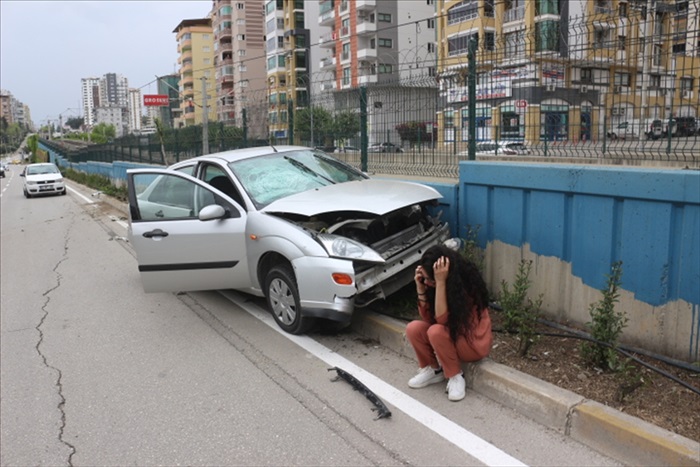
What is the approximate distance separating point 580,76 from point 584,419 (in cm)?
431

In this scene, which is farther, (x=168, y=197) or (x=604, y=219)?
(x=168, y=197)

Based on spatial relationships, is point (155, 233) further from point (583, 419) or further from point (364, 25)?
point (364, 25)

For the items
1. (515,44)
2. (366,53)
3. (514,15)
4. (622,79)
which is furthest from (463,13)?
(622,79)

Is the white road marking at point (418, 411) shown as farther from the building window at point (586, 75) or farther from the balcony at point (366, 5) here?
the balcony at point (366, 5)

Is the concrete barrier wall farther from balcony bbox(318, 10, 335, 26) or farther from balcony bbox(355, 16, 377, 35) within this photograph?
balcony bbox(318, 10, 335, 26)

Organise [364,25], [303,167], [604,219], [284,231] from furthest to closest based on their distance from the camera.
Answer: [364,25], [303,167], [284,231], [604,219]

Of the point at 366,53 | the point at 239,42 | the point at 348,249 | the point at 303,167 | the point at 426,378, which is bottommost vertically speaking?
the point at 426,378

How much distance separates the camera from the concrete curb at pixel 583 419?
10.00 ft

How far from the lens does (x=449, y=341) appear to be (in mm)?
4027

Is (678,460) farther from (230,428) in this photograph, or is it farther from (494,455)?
(230,428)

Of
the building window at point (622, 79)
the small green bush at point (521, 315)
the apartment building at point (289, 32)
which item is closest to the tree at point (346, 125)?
the building window at point (622, 79)

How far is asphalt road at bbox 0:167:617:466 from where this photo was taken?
3494mm

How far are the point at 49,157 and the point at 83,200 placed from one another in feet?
203

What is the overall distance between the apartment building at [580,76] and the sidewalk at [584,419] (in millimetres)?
3523
